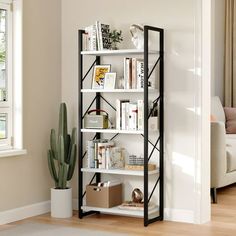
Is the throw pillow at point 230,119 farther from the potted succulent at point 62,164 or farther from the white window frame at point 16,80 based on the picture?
the white window frame at point 16,80

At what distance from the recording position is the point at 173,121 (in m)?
5.56

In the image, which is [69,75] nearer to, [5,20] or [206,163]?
[5,20]

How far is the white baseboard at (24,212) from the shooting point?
18.1 feet

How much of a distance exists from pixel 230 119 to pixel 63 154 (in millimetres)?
3534

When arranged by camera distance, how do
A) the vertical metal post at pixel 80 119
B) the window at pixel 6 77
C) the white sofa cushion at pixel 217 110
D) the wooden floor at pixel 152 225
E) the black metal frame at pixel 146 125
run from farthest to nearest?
the white sofa cushion at pixel 217 110, the vertical metal post at pixel 80 119, the window at pixel 6 77, the black metal frame at pixel 146 125, the wooden floor at pixel 152 225

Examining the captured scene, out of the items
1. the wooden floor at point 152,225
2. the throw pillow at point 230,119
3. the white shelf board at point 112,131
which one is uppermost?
the throw pillow at point 230,119

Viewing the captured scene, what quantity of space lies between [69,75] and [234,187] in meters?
2.62

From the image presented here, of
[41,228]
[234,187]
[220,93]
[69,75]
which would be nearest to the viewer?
[41,228]

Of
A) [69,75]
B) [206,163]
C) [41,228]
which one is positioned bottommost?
[41,228]

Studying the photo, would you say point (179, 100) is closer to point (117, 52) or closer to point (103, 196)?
point (117, 52)

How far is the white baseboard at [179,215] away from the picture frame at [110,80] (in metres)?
1.22

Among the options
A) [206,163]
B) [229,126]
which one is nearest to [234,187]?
[229,126]

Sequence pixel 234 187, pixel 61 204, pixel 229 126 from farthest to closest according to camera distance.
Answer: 1. pixel 229 126
2. pixel 234 187
3. pixel 61 204

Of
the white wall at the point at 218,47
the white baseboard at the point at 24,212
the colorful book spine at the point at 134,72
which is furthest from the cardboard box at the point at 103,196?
the white wall at the point at 218,47
